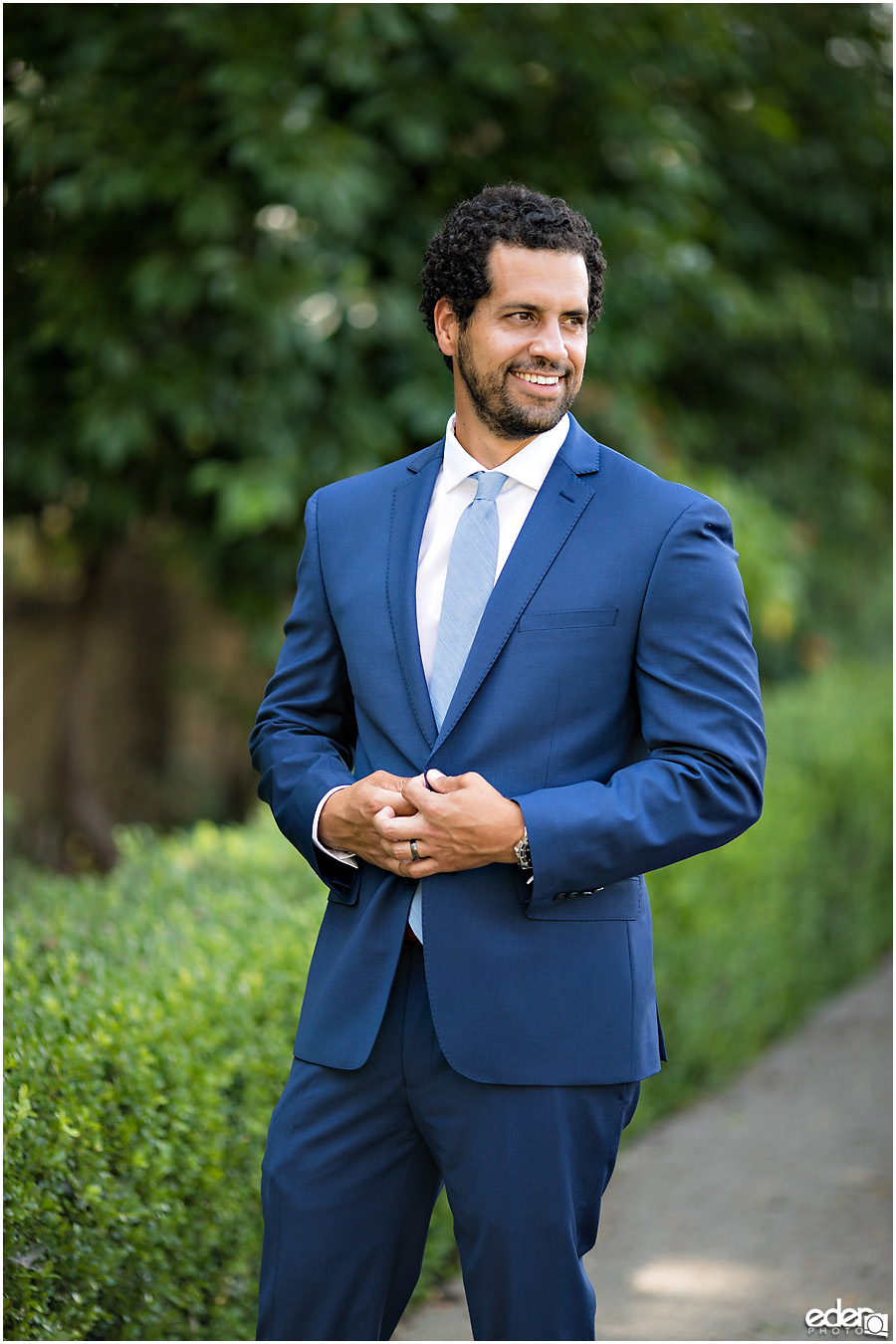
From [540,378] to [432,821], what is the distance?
2.49 feet

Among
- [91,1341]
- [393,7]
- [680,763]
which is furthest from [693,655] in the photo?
[393,7]

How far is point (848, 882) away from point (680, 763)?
Result: 5859 millimetres

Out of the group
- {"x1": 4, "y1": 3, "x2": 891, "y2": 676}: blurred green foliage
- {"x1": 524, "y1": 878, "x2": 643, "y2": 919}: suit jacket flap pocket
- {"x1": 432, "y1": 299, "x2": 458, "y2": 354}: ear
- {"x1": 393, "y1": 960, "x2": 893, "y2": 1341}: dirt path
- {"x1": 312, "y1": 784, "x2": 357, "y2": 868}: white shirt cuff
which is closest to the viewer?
{"x1": 524, "y1": 878, "x2": 643, "y2": 919}: suit jacket flap pocket

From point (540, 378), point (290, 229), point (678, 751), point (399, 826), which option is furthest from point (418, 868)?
point (290, 229)

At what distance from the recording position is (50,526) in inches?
273

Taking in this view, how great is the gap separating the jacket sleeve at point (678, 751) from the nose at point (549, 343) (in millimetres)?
334

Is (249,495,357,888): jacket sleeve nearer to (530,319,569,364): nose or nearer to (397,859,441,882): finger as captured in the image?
(397,859,441,882): finger

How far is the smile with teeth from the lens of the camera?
2221 mm

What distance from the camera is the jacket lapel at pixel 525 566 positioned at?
2143 millimetres

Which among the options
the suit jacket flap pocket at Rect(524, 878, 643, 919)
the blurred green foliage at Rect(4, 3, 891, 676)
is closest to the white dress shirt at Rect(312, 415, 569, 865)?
the suit jacket flap pocket at Rect(524, 878, 643, 919)

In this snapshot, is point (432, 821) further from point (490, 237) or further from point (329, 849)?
point (490, 237)

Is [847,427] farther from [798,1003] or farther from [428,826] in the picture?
[428,826]

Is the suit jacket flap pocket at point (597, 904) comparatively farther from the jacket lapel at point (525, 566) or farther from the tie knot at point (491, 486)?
the tie knot at point (491, 486)

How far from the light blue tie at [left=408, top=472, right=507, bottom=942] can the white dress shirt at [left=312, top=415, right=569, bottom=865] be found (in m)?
0.03
